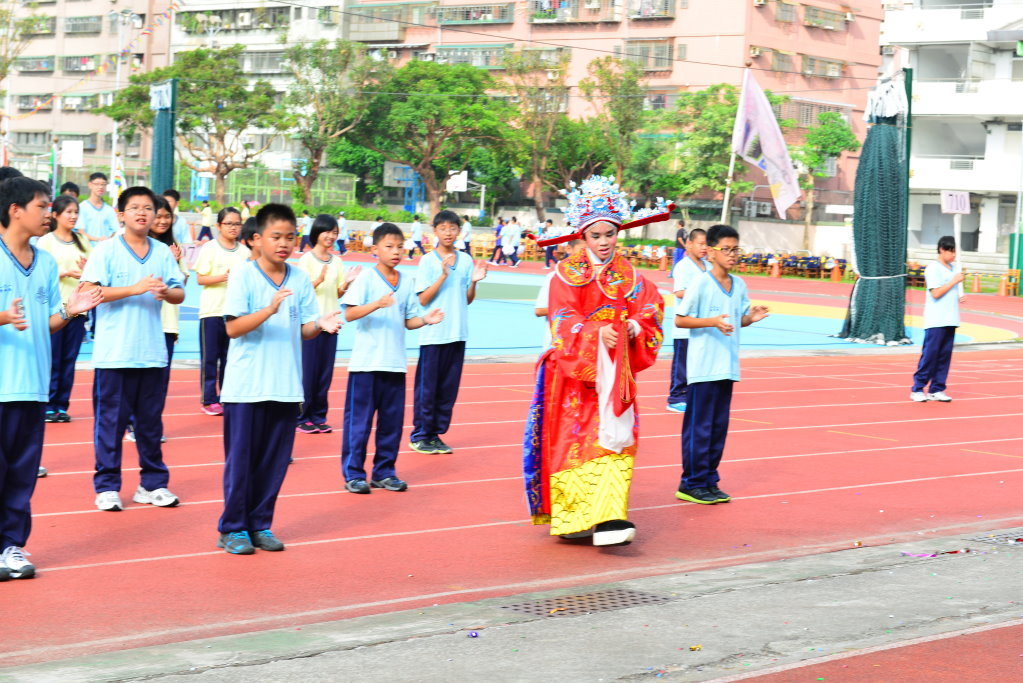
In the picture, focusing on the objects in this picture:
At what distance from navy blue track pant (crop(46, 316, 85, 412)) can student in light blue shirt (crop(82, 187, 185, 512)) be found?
3102 millimetres

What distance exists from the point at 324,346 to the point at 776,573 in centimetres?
520

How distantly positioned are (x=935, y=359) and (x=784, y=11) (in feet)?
156

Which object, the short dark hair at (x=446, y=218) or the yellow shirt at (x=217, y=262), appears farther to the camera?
the yellow shirt at (x=217, y=262)

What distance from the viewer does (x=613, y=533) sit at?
7.22 meters

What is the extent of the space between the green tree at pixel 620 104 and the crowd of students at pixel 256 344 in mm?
45886

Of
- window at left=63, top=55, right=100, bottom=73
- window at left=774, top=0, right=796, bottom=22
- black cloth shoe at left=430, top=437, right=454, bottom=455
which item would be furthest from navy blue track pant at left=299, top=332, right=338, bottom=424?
window at left=63, top=55, right=100, bottom=73

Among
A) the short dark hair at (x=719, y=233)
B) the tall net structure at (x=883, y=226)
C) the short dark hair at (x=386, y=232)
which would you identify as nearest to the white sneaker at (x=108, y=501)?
the short dark hair at (x=386, y=232)

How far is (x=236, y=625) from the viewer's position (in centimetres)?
568

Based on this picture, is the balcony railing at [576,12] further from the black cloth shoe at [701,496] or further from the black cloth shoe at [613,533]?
the black cloth shoe at [613,533]

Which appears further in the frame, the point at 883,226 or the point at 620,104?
the point at 620,104

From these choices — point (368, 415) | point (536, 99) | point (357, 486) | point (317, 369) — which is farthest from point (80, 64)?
point (357, 486)

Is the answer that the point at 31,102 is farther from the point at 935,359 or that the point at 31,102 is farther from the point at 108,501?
the point at 108,501

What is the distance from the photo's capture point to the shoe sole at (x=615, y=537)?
7.21 metres

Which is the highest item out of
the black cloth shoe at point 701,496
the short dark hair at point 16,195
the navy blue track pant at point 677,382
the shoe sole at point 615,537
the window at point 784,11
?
the window at point 784,11
